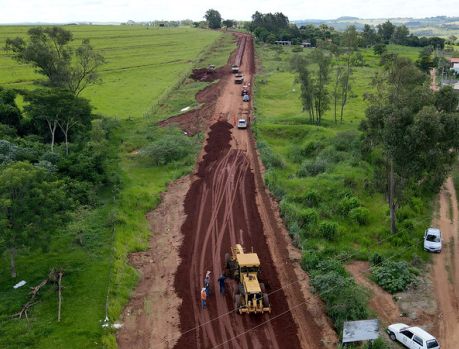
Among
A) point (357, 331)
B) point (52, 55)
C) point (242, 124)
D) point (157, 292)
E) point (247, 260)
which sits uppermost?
point (52, 55)

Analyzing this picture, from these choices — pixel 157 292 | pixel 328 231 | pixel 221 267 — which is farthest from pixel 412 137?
pixel 157 292

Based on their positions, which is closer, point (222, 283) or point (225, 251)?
point (222, 283)

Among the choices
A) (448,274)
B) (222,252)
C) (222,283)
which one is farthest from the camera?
(222,252)

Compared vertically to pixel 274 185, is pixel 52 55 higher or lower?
higher

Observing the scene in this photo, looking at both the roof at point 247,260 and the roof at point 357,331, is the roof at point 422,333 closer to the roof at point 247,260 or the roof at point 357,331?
the roof at point 357,331

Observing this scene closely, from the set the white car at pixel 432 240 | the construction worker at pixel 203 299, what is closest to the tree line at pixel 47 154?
the construction worker at pixel 203 299

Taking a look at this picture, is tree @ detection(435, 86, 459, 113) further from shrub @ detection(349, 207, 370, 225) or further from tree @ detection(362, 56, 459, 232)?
shrub @ detection(349, 207, 370, 225)

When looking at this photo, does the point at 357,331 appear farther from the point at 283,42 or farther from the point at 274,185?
the point at 283,42

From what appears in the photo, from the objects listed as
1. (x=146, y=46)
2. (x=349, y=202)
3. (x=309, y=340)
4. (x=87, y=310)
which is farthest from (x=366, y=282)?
(x=146, y=46)
